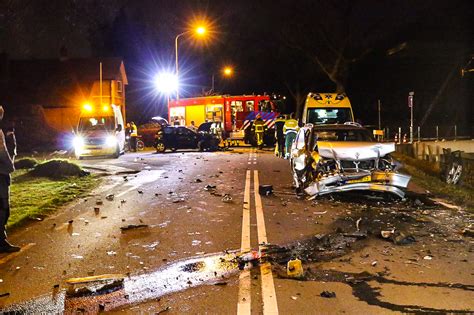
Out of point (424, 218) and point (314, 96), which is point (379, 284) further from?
point (314, 96)

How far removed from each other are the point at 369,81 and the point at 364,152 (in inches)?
1818

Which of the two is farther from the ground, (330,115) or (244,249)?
(330,115)

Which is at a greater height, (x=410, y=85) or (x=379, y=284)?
(x=410, y=85)

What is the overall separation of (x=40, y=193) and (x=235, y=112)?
920 inches

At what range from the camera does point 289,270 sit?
6539 mm

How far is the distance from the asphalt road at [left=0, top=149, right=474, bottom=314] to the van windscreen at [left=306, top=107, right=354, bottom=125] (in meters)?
7.86

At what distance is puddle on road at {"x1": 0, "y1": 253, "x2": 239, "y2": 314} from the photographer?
5543 millimetres

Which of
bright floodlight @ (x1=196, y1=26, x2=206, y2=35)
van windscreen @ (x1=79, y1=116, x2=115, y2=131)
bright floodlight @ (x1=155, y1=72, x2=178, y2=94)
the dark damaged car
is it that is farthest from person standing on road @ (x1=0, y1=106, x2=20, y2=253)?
bright floodlight @ (x1=155, y1=72, x2=178, y2=94)

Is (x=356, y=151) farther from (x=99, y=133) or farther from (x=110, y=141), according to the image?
(x=99, y=133)

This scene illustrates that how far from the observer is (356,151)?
11492 mm

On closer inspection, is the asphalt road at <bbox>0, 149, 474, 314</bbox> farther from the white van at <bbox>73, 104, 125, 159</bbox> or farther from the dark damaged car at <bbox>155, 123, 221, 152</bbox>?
the dark damaged car at <bbox>155, 123, 221, 152</bbox>

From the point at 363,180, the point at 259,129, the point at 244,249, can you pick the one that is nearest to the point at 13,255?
the point at 244,249

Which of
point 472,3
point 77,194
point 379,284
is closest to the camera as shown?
point 379,284

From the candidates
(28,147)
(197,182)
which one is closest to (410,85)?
(28,147)
